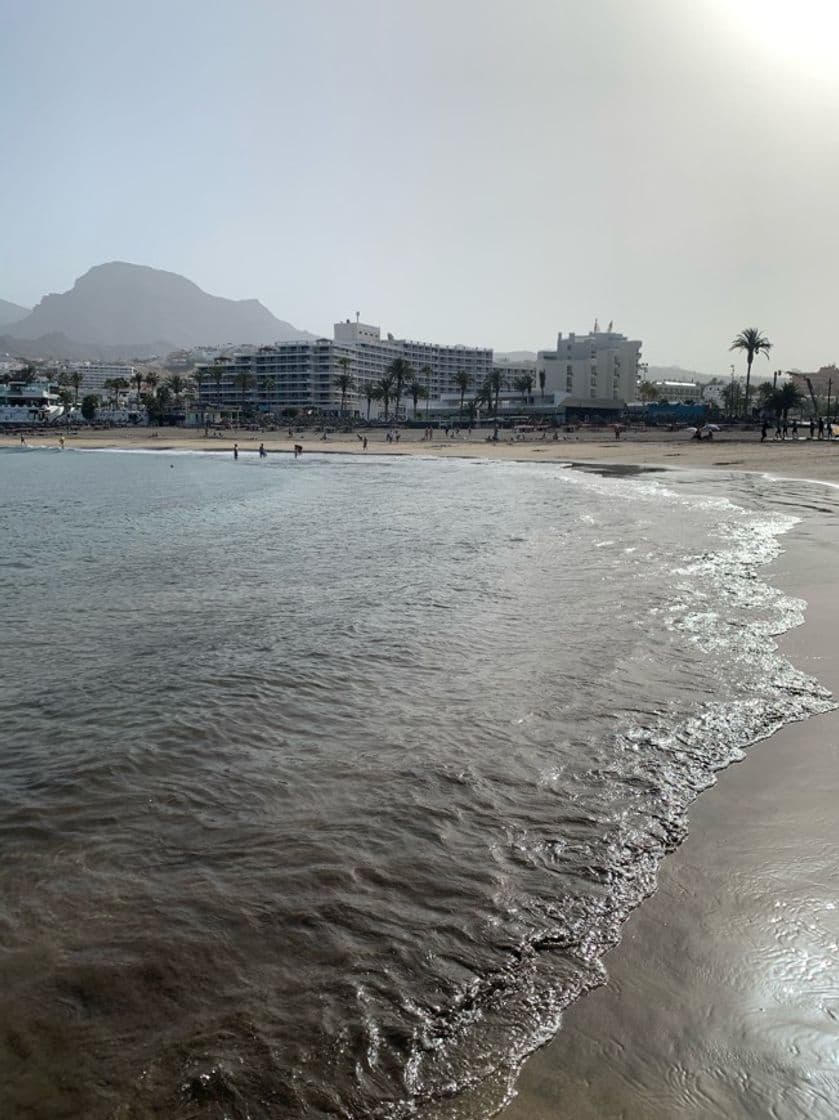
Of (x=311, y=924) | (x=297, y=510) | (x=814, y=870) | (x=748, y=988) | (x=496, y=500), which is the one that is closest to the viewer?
(x=748, y=988)

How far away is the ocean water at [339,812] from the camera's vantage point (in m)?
3.29

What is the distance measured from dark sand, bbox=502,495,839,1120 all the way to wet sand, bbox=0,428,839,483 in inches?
1360

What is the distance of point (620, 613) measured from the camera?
1090 cm

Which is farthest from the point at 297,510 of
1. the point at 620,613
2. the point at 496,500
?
the point at 620,613

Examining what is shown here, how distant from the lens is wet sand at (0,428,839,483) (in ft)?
157

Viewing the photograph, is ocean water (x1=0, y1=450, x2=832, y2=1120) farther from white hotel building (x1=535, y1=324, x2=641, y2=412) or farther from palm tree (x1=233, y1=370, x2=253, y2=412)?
palm tree (x1=233, y1=370, x2=253, y2=412)

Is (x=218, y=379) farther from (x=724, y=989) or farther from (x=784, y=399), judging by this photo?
(x=724, y=989)

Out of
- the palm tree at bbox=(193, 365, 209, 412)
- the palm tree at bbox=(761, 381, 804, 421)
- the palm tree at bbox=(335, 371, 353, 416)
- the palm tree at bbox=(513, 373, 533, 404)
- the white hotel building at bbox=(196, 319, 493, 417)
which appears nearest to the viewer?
the palm tree at bbox=(761, 381, 804, 421)

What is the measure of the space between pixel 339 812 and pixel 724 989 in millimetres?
2692

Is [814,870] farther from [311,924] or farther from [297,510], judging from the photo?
[297,510]

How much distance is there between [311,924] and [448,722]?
119 inches

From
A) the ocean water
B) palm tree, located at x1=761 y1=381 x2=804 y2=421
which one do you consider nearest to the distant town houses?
palm tree, located at x1=761 y1=381 x2=804 y2=421

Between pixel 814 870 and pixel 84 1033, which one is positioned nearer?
pixel 84 1033

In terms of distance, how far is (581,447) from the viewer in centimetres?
7162
